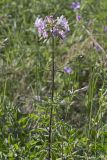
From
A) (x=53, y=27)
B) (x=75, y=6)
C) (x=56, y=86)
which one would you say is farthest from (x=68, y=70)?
(x=75, y=6)

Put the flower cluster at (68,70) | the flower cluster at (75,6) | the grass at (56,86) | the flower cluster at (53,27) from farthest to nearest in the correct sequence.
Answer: the flower cluster at (75,6) < the flower cluster at (68,70) < the grass at (56,86) < the flower cluster at (53,27)

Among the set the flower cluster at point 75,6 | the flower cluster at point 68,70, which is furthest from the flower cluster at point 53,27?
the flower cluster at point 75,6

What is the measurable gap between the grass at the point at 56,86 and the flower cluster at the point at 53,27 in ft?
0.56

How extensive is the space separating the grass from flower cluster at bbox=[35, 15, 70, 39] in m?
0.17

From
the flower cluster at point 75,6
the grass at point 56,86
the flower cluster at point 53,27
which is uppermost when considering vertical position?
the flower cluster at point 75,6

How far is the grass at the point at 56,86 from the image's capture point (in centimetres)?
242

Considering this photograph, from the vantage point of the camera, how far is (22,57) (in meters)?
3.78

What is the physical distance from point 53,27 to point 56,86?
1337mm

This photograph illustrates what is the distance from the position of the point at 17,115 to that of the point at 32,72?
111 cm

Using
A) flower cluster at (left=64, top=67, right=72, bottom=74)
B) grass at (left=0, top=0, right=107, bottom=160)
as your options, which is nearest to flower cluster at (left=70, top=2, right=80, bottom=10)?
grass at (left=0, top=0, right=107, bottom=160)

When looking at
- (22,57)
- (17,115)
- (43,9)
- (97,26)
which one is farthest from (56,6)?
(17,115)

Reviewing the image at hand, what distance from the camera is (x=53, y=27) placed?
7.48 ft

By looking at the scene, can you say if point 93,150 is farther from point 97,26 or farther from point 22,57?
point 97,26

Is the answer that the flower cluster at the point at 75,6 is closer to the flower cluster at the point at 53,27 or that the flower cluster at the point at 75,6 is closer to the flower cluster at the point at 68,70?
the flower cluster at the point at 68,70
